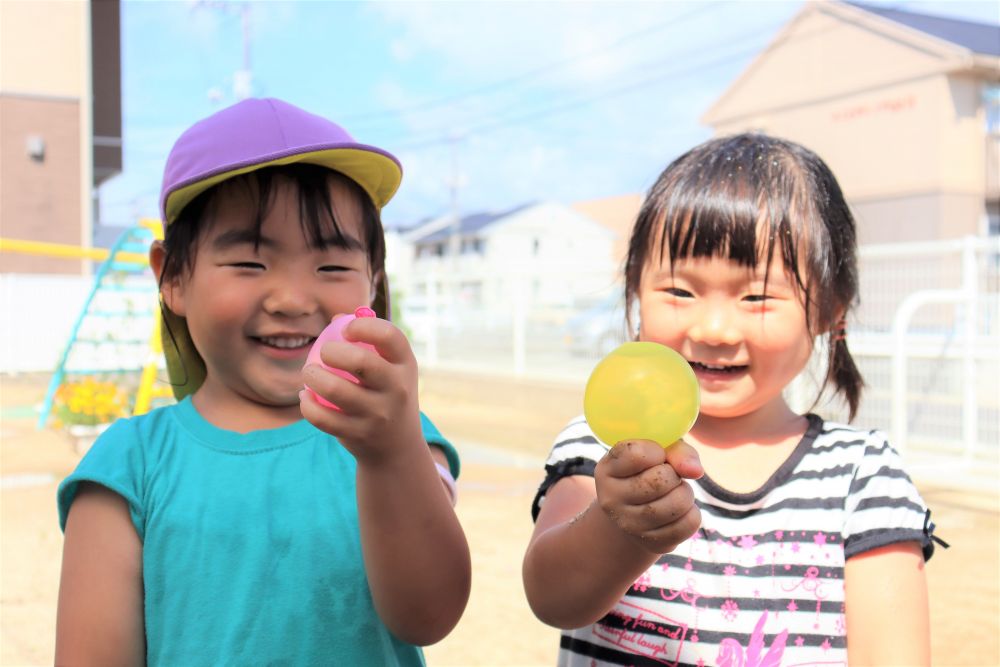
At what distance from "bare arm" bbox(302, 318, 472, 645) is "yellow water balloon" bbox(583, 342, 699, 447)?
240mm

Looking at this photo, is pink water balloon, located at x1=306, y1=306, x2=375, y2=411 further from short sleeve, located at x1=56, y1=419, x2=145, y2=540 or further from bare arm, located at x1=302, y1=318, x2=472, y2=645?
short sleeve, located at x1=56, y1=419, x2=145, y2=540

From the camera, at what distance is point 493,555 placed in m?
4.25

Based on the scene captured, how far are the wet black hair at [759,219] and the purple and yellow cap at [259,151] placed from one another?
1.63ft

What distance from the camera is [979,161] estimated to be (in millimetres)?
19812

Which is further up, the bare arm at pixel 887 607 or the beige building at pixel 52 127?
the beige building at pixel 52 127

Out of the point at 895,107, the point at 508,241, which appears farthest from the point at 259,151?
the point at 508,241

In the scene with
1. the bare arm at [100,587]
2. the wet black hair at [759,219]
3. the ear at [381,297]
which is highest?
the wet black hair at [759,219]

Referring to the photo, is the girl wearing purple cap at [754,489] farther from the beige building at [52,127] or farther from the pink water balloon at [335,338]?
the beige building at [52,127]

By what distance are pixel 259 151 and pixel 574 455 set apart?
75 centimetres

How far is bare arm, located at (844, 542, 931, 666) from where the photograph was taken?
1469mm

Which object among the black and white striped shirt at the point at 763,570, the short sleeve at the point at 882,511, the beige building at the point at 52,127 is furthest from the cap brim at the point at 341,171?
the beige building at the point at 52,127

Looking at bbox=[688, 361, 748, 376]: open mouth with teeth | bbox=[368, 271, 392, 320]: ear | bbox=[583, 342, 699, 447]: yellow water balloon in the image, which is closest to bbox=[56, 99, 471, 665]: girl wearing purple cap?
bbox=[368, 271, 392, 320]: ear

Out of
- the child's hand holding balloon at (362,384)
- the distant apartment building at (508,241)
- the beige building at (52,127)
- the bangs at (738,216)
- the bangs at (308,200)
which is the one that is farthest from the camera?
the distant apartment building at (508,241)

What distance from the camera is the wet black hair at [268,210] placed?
1.41 meters
